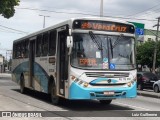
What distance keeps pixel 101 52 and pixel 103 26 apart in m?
1.02

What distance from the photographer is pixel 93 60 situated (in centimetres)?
1498

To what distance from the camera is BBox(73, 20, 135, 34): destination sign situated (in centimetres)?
1520

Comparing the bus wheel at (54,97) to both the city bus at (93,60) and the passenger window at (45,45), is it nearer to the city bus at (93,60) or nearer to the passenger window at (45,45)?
the city bus at (93,60)

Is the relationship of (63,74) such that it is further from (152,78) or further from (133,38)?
(152,78)

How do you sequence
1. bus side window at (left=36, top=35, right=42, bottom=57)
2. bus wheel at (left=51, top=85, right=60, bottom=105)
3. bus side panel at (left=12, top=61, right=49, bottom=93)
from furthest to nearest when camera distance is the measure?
bus side window at (left=36, top=35, right=42, bottom=57) < bus side panel at (left=12, top=61, right=49, bottom=93) < bus wheel at (left=51, top=85, right=60, bottom=105)

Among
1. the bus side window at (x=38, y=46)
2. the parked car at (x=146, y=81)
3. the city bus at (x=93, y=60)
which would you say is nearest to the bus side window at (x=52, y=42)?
the city bus at (x=93, y=60)

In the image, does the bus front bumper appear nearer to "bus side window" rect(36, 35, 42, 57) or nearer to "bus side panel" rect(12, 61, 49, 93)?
"bus side panel" rect(12, 61, 49, 93)

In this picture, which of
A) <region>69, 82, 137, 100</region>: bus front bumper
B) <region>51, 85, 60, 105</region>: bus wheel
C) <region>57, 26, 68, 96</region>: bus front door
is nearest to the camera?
<region>69, 82, 137, 100</region>: bus front bumper

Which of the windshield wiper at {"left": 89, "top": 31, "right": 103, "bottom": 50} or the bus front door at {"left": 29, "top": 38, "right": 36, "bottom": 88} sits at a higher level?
the windshield wiper at {"left": 89, "top": 31, "right": 103, "bottom": 50}

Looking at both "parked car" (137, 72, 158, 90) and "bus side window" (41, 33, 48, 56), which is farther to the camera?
"parked car" (137, 72, 158, 90)

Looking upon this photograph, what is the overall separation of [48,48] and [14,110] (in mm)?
3920

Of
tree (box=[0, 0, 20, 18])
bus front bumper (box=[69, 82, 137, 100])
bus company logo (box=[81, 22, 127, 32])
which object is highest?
tree (box=[0, 0, 20, 18])

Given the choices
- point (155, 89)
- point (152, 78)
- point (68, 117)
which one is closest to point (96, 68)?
point (68, 117)

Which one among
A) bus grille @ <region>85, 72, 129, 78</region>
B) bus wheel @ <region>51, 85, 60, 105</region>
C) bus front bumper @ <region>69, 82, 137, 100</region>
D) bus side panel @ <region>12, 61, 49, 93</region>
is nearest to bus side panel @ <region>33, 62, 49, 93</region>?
bus side panel @ <region>12, 61, 49, 93</region>
